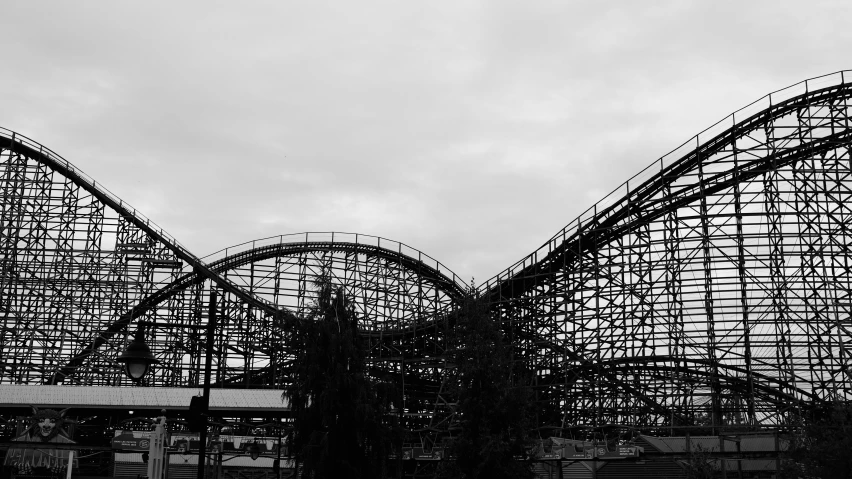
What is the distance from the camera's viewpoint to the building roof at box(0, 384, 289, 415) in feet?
88.9

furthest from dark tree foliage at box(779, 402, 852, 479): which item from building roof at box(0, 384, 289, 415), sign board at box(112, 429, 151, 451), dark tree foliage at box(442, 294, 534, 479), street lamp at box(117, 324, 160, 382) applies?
street lamp at box(117, 324, 160, 382)

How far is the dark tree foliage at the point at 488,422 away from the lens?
18.2 meters

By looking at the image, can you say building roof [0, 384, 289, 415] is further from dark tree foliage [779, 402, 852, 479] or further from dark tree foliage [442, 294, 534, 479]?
dark tree foliage [779, 402, 852, 479]

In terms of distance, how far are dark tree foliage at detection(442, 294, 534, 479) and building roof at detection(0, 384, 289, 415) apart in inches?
357

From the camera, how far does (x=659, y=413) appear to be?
27.1 meters

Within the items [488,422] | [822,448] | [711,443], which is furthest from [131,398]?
[822,448]

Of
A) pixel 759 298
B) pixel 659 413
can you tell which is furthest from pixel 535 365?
pixel 759 298

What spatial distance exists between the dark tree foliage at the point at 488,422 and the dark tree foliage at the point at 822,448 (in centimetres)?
624

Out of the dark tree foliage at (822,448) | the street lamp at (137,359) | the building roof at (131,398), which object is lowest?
the dark tree foliage at (822,448)

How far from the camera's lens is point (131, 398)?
2772cm

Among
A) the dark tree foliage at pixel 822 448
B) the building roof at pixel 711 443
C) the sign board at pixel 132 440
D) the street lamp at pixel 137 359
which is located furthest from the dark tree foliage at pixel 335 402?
the building roof at pixel 711 443

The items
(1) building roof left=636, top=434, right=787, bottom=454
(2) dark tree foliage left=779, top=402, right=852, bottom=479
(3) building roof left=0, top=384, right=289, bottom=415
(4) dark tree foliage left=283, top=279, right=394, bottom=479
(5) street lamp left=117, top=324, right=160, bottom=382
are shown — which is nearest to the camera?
(5) street lamp left=117, top=324, right=160, bottom=382

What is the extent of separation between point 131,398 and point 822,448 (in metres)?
18.9

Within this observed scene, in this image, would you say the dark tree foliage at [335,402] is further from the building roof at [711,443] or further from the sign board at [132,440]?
the building roof at [711,443]
